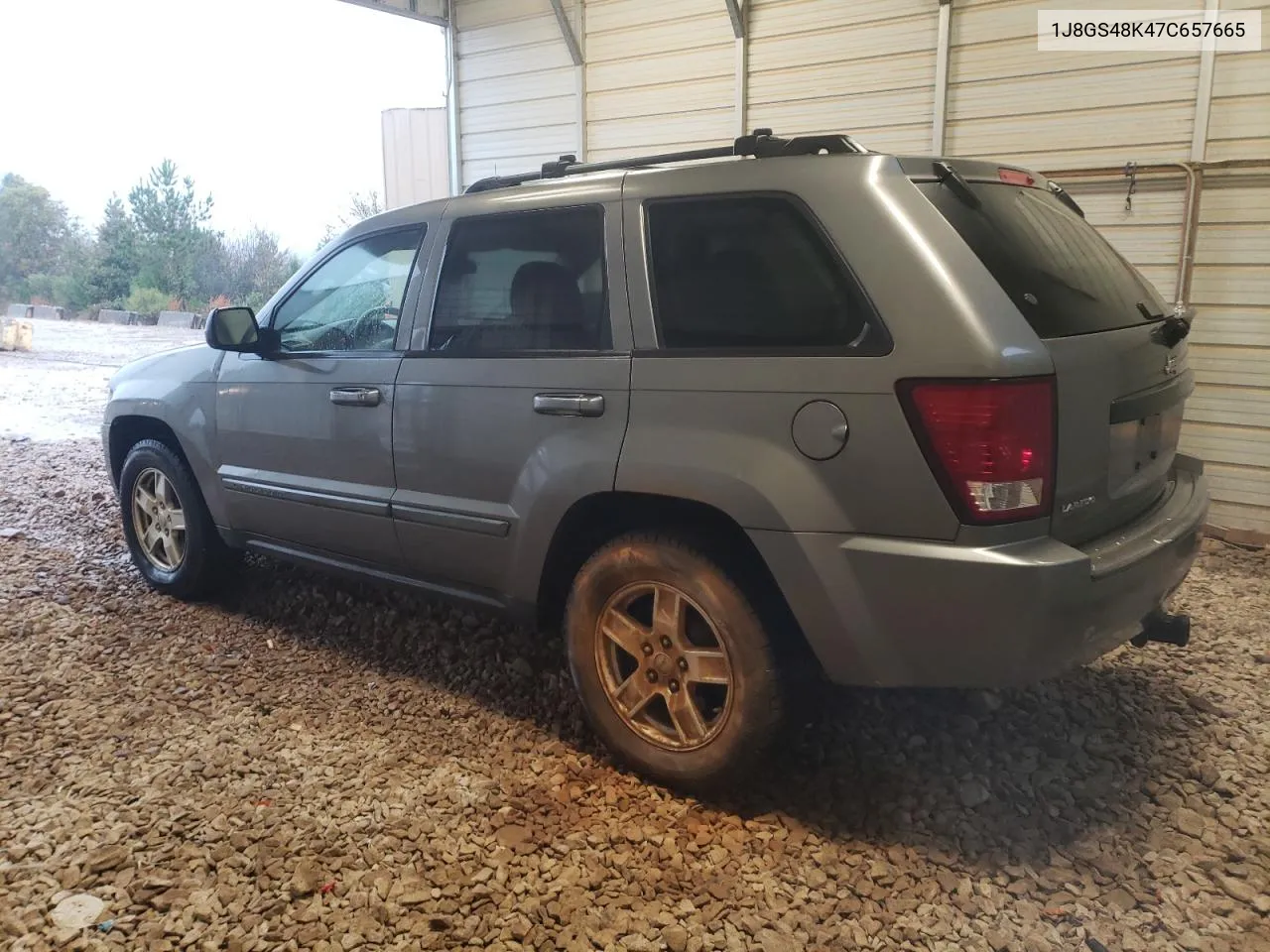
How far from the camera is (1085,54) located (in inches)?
212

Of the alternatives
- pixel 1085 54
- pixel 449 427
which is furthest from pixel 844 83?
pixel 449 427

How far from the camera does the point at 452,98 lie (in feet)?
26.7

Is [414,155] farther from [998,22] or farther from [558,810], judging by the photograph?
[558,810]

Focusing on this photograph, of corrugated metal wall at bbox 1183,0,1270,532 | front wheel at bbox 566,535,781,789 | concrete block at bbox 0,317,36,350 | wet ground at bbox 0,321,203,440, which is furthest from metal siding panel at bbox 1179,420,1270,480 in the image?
concrete block at bbox 0,317,36,350

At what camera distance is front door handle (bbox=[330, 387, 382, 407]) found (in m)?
3.32

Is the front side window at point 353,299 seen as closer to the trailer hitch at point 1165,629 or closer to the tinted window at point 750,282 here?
the tinted window at point 750,282

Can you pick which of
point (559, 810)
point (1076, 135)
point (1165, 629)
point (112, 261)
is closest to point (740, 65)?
point (1076, 135)

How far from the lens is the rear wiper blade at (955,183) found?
2.43m

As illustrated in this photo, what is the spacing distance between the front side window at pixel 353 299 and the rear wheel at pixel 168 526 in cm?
102

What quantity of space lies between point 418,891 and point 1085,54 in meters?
5.73

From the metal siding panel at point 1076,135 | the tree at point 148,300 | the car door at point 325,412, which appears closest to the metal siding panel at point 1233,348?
the metal siding panel at point 1076,135

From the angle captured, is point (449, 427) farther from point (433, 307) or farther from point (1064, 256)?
point (1064, 256)

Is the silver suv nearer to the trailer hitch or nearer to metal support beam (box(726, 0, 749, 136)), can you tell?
the trailer hitch

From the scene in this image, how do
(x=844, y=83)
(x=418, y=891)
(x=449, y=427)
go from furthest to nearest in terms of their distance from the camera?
(x=844, y=83) → (x=449, y=427) → (x=418, y=891)
